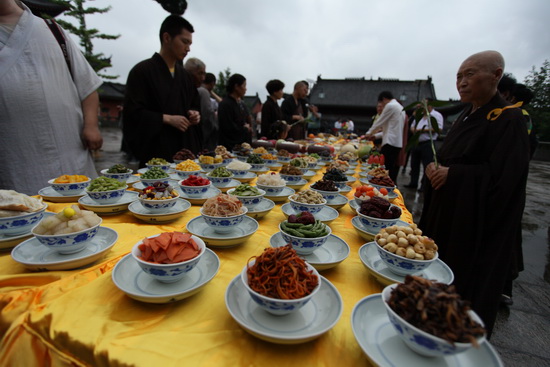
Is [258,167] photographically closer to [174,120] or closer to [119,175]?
[174,120]

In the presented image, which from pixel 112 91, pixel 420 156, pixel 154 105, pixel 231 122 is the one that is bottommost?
pixel 420 156

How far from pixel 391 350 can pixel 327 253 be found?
743 mm

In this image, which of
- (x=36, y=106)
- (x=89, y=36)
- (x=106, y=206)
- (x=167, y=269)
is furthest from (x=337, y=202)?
(x=89, y=36)

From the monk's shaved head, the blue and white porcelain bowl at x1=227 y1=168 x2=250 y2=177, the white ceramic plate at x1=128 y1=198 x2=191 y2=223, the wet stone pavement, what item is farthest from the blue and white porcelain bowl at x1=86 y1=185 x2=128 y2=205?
the wet stone pavement

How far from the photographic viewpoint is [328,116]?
37156 millimetres

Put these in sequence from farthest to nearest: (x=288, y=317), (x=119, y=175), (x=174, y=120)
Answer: (x=174, y=120) < (x=119, y=175) < (x=288, y=317)

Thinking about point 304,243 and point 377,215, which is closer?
point 304,243

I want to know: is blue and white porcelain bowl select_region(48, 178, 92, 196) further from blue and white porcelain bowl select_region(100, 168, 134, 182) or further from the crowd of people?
the crowd of people

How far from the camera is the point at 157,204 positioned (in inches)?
83.7

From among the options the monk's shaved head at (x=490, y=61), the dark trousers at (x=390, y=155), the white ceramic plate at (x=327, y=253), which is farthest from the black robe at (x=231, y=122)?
the white ceramic plate at (x=327, y=253)

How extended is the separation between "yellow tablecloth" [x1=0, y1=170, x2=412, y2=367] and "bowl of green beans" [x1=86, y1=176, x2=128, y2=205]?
826mm

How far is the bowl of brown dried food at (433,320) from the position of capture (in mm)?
865

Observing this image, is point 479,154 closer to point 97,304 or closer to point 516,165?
point 516,165

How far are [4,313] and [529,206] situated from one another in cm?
1308
